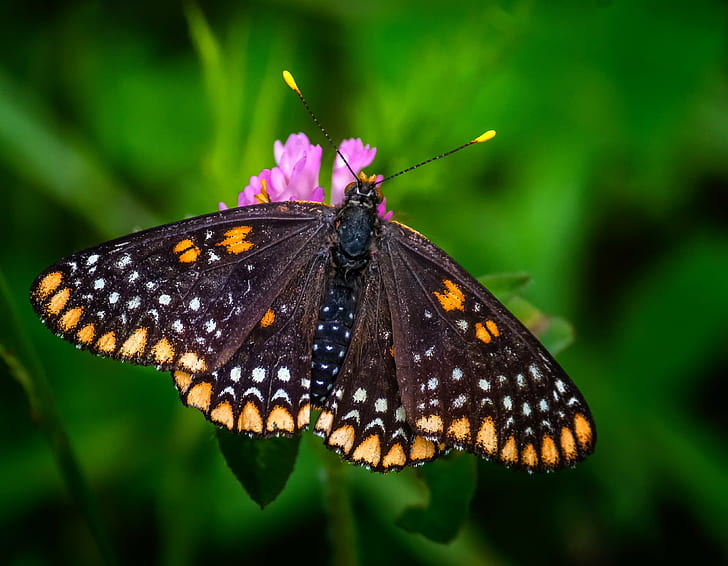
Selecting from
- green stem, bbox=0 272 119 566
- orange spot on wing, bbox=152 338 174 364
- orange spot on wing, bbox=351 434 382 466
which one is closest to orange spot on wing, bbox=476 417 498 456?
orange spot on wing, bbox=351 434 382 466

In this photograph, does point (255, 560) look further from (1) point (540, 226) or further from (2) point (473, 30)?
(2) point (473, 30)

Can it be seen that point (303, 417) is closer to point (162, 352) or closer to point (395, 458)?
point (395, 458)

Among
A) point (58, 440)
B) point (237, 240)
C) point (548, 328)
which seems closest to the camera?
point (237, 240)

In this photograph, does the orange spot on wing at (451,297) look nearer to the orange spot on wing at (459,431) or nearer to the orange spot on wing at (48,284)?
the orange spot on wing at (459,431)

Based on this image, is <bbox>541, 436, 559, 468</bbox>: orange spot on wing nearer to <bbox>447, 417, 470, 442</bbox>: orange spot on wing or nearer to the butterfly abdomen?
<bbox>447, 417, 470, 442</bbox>: orange spot on wing

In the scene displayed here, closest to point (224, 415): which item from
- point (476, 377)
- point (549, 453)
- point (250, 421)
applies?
point (250, 421)

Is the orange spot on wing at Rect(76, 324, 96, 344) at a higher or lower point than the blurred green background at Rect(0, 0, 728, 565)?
lower

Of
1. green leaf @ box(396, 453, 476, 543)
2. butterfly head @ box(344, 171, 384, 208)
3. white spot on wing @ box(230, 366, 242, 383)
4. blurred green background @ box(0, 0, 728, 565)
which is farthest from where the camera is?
blurred green background @ box(0, 0, 728, 565)

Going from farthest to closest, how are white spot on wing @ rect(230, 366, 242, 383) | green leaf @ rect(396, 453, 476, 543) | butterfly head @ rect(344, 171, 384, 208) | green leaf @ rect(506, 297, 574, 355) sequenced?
green leaf @ rect(506, 297, 574, 355), green leaf @ rect(396, 453, 476, 543), butterfly head @ rect(344, 171, 384, 208), white spot on wing @ rect(230, 366, 242, 383)
